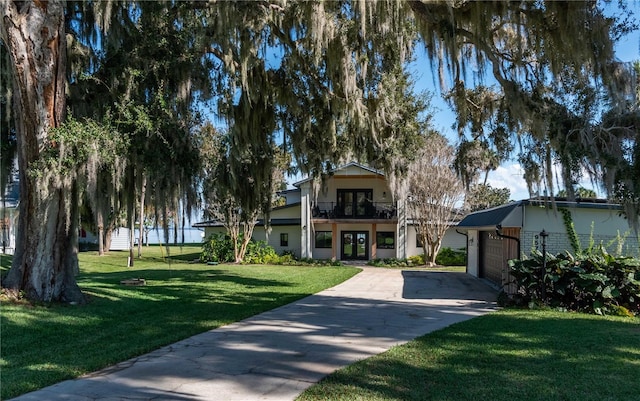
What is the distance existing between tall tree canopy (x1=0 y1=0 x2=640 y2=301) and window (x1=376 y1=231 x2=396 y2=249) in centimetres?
1852

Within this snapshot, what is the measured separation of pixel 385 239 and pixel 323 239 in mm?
3766

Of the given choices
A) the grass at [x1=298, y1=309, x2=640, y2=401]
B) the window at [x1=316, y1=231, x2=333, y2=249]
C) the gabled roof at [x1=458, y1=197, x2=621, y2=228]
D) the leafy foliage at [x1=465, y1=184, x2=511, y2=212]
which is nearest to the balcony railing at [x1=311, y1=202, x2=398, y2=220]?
the window at [x1=316, y1=231, x2=333, y2=249]

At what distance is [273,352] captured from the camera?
19.8ft

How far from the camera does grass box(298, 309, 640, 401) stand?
4402 millimetres

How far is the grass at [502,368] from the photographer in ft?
14.4

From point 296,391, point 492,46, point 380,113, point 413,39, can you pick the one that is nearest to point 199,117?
point 380,113

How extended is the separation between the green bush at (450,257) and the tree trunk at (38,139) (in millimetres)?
A: 20721

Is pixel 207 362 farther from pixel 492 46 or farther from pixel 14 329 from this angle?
pixel 492 46

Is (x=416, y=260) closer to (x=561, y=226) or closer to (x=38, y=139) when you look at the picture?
(x=561, y=226)

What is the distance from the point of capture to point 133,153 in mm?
7984

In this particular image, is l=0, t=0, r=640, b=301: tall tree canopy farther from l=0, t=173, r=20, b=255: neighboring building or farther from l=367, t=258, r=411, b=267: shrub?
l=367, t=258, r=411, b=267: shrub

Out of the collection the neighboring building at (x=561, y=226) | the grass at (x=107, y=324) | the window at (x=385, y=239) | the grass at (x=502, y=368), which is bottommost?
the grass at (x=502, y=368)

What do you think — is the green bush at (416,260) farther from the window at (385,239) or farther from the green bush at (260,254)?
the green bush at (260,254)

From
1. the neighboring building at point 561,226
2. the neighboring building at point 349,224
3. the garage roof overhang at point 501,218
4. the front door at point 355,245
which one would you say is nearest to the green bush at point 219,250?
the neighboring building at point 349,224
